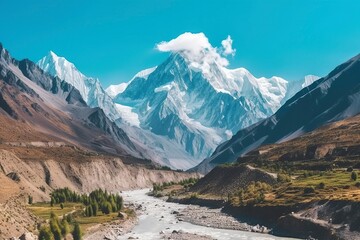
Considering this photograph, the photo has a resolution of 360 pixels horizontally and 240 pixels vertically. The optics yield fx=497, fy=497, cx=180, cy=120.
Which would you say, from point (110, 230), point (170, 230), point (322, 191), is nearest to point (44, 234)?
point (110, 230)

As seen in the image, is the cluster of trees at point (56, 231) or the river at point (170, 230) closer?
the cluster of trees at point (56, 231)

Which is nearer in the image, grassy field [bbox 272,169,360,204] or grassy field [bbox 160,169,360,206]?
grassy field [bbox 272,169,360,204]

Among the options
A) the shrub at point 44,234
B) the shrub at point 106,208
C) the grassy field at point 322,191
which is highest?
the shrub at point 106,208

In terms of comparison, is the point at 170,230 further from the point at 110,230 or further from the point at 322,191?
the point at 322,191

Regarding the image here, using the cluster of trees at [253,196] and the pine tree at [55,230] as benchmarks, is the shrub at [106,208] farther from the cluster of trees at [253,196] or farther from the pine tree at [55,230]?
the pine tree at [55,230]

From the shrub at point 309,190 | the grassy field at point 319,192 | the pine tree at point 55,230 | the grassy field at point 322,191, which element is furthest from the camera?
the shrub at point 309,190

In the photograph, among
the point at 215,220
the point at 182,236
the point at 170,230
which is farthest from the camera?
the point at 215,220

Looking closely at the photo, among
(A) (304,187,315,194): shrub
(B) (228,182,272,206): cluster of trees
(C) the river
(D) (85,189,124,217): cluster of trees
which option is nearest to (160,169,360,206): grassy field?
(A) (304,187,315,194): shrub

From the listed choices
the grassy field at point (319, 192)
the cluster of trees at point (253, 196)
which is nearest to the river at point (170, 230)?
the grassy field at point (319, 192)

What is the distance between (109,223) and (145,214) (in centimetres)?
4657

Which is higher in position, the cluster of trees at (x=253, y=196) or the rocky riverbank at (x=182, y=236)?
the cluster of trees at (x=253, y=196)

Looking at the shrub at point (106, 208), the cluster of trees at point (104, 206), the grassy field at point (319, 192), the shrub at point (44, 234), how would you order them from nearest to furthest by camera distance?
1. the shrub at point (44, 234)
2. the grassy field at point (319, 192)
3. the cluster of trees at point (104, 206)
4. the shrub at point (106, 208)

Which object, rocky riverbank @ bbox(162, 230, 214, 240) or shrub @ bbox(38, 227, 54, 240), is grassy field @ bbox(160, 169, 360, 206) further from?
shrub @ bbox(38, 227, 54, 240)

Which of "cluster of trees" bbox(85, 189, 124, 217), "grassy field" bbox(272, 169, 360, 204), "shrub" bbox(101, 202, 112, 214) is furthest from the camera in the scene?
"shrub" bbox(101, 202, 112, 214)
